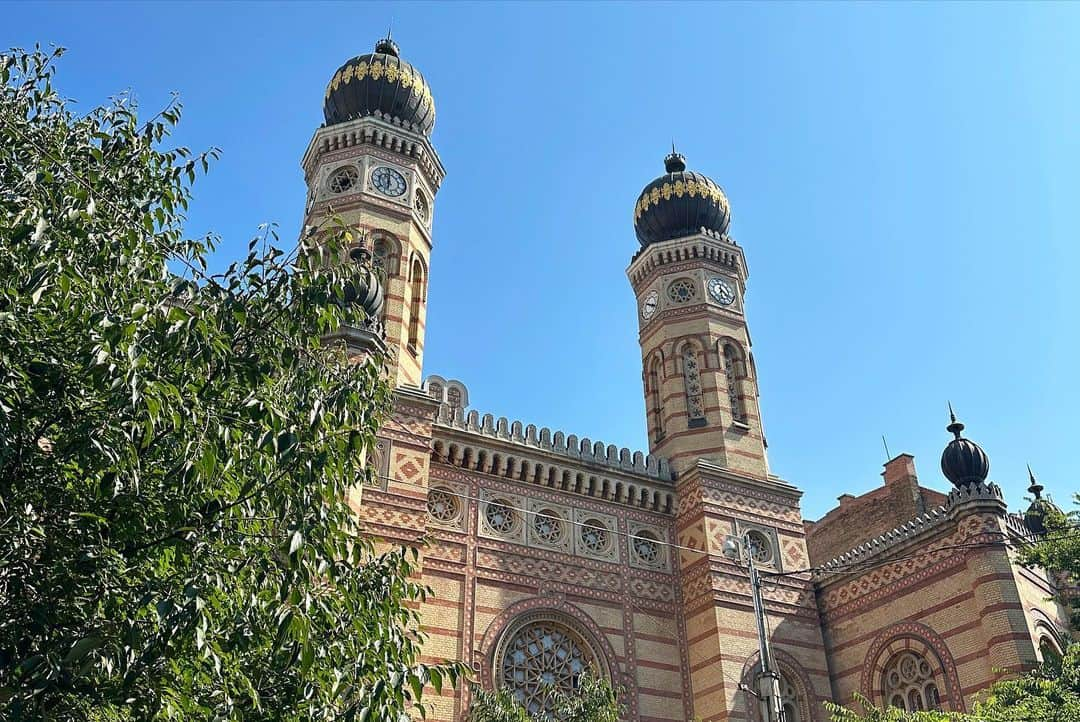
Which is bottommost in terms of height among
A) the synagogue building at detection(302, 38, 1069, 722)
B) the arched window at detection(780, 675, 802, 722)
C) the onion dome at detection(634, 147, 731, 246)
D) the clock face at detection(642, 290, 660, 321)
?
the arched window at detection(780, 675, 802, 722)

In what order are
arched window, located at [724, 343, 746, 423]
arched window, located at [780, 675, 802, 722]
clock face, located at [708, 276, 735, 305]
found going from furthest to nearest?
clock face, located at [708, 276, 735, 305]
arched window, located at [724, 343, 746, 423]
arched window, located at [780, 675, 802, 722]

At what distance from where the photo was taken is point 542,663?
1530 cm

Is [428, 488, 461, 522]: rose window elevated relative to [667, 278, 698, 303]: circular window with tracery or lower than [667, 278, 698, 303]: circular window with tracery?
lower

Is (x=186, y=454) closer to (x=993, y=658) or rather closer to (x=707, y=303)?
(x=993, y=658)

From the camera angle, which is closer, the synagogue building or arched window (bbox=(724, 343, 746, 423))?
the synagogue building

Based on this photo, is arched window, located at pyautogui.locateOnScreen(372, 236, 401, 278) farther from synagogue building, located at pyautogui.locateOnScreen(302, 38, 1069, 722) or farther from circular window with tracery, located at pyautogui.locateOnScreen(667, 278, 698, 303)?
circular window with tracery, located at pyautogui.locateOnScreen(667, 278, 698, 303)

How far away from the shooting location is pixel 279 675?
5863 millimetres

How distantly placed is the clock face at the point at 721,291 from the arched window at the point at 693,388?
135cm

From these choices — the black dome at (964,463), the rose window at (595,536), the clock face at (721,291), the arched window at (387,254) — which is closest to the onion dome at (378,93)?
the arched window at (387,254)

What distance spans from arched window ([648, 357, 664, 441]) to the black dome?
5.79 meters

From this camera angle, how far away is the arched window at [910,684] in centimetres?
1512

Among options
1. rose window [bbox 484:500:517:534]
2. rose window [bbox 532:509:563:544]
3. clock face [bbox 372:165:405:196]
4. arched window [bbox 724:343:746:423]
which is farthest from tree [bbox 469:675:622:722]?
clock face [bbox 372:165:405:196]

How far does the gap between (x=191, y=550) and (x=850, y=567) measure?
47.4 feet

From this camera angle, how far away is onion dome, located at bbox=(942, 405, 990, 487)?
15547 mm
